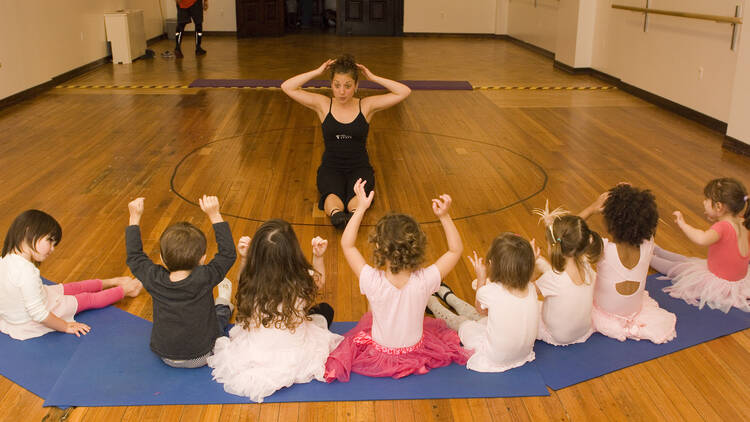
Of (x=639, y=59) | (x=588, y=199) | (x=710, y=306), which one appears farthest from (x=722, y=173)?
(x=639, y=59)

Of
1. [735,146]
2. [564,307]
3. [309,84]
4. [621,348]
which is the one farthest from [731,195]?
[309,84]

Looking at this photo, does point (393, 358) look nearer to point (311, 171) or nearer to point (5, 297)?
point (5, 297)

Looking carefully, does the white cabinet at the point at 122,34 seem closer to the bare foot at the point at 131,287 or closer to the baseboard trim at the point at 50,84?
the baseboard trim at the point at 50,84

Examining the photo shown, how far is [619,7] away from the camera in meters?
8.59

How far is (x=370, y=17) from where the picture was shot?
14047 millimetres

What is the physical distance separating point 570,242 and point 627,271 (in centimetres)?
37

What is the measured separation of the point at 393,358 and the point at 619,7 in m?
7.43

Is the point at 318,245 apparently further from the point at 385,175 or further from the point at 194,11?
the point at 194,11

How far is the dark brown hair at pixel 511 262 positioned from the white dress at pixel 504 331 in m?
0.05

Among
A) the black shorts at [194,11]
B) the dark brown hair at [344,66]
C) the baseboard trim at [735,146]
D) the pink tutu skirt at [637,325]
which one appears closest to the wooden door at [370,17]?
the black shorts at [194,11]

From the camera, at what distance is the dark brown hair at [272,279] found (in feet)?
7.91

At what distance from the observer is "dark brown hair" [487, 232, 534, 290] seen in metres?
2.47

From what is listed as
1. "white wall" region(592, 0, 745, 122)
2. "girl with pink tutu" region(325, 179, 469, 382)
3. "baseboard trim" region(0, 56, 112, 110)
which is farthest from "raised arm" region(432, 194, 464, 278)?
"baseboard trim" region(0, 56, 112, 110)

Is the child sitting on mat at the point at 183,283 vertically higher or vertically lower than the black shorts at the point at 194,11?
lower
